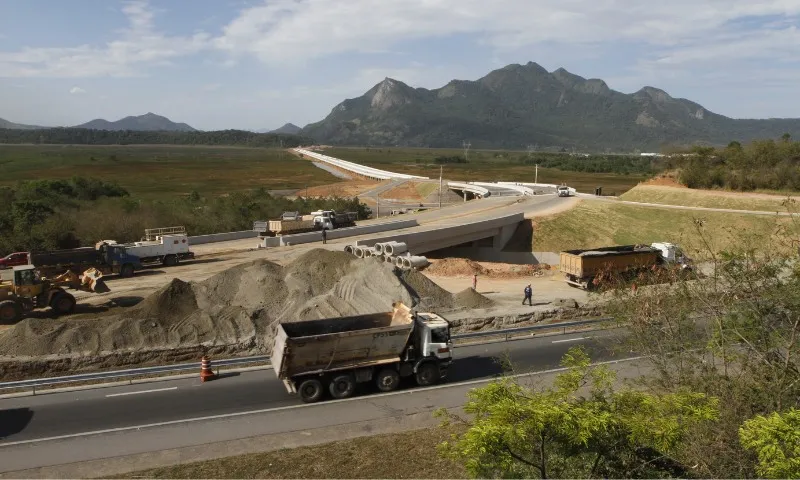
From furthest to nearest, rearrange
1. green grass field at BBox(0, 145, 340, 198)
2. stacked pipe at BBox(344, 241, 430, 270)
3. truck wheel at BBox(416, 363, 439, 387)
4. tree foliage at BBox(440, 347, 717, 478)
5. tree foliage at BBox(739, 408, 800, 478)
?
green grass field at BBox(0, 145, 340, 198), stacked pipe at BBox(344, 241, 430, 270), truck wheel at BBox(416, 363, 439, 387), tree foliage at BBox(440, 347, 717, 478), tree foliage at BBox(739, 408, 800, 478)

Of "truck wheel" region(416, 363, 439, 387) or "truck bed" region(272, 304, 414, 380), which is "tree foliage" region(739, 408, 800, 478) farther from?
"truck wheel" region(416, 363, 439, 387)

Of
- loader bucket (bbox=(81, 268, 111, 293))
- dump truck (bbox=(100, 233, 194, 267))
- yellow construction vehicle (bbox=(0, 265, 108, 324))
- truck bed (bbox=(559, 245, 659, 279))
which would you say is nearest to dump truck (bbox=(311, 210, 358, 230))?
dump truck (bbox=(100, 233, 194, 267))

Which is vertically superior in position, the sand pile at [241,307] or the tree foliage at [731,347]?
the tree foliage at [731,347]

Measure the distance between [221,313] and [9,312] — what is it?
10.7 meters

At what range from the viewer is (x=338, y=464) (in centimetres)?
1463

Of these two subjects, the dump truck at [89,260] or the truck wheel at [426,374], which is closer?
the truck wheel at [426,374]

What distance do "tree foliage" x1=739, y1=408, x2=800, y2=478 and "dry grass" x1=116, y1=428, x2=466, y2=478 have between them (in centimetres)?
662

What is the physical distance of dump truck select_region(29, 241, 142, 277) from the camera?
33.0 metres

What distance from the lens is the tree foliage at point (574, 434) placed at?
958 centimetres

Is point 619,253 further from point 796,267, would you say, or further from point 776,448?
point 776,448

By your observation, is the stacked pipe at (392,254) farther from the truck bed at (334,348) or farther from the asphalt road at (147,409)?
the truck bed at (334,348)

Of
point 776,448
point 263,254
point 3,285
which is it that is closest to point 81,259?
point 3,285

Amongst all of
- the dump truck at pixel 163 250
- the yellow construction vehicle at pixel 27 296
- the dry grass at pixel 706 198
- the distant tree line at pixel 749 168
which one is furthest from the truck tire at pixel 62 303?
the distant tree line at pixel 749 168

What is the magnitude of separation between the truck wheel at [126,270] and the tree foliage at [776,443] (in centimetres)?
3605
